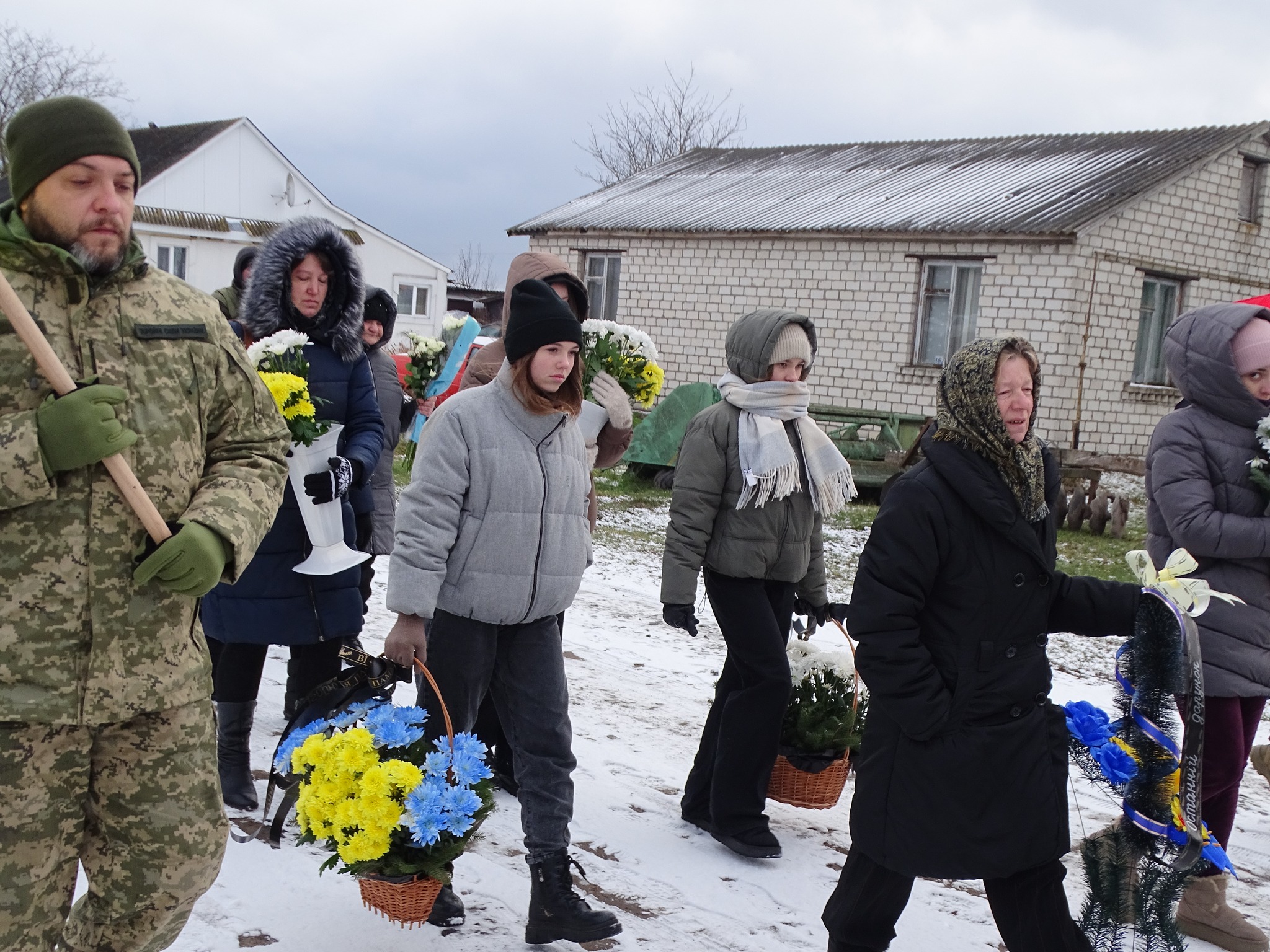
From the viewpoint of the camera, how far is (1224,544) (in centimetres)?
369

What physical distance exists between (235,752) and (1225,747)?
11.3 ft

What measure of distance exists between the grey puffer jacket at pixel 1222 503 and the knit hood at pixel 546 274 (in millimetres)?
2129

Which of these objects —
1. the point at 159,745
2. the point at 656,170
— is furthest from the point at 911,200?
the point at 159,745

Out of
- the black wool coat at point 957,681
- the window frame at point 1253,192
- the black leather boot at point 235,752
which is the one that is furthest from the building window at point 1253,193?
the black leather boot at point 235,752

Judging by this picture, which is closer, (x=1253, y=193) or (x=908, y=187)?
(x=1253, y=193)

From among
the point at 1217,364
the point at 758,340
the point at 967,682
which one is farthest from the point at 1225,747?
the point at 758,340

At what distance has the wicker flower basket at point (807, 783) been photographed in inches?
170

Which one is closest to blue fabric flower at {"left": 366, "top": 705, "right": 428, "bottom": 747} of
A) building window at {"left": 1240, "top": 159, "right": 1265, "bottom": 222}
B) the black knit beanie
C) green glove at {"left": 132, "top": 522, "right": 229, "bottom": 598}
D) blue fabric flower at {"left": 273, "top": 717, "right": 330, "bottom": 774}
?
blue fabric flower at {"left": 273, "top": 717, "right": 330, "bottom": 774}

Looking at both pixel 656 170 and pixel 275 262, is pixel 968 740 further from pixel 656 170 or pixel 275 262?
pixel 656 170

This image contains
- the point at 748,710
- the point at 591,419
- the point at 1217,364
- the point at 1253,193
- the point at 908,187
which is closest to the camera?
the point at 1217,364

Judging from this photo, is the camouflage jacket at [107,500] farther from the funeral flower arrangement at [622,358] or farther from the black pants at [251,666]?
the funeral flower arrangement at [622,358]

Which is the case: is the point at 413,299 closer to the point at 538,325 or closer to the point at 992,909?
the point at 538,325

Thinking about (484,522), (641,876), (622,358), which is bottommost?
(641,876)

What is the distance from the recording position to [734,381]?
452cm
